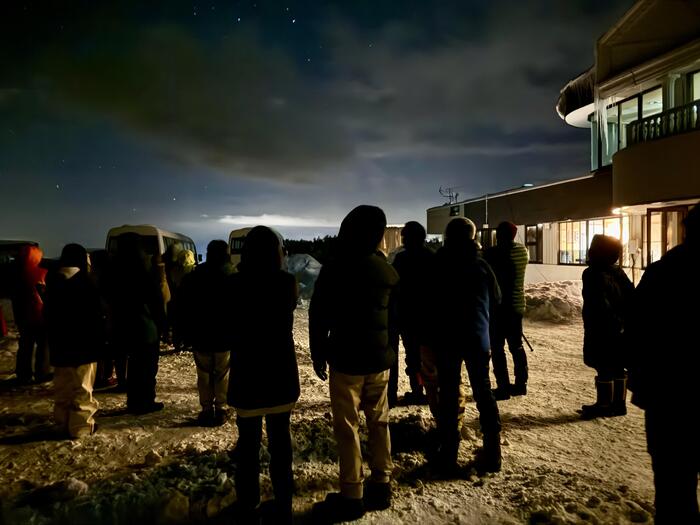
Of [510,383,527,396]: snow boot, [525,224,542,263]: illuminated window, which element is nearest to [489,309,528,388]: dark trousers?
[510,383,527,396]: snow boot

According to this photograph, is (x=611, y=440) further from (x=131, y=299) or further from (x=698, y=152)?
(x=698, y=152)

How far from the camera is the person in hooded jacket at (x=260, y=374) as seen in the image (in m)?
2.67

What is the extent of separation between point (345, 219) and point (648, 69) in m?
13.0

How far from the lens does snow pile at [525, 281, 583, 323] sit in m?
11.2

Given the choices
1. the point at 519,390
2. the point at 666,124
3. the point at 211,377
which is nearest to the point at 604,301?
the point at 519,390

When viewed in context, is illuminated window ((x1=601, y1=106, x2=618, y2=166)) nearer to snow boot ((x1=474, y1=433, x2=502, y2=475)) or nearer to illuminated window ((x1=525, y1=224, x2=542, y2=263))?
illuminated window ((x1=525, y1=224, x2=542, y2=263))

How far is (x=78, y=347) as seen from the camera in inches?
156

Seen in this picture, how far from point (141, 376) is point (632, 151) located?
12.2m

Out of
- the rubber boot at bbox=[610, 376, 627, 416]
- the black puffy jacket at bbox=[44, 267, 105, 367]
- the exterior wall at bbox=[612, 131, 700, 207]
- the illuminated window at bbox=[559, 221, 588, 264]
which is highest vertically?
the exterior wall at bbox=[612, 131, 700, 207]

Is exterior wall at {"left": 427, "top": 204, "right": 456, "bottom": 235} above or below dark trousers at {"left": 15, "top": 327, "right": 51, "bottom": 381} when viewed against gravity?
above

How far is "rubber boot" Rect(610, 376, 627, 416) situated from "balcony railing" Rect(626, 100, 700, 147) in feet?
25.5

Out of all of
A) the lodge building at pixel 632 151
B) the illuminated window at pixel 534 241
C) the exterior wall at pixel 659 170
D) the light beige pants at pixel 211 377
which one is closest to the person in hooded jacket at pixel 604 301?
the light beige pants at pixel 211 377

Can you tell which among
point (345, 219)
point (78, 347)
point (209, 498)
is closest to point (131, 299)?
point (78, 347)

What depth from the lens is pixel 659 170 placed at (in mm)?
9789
